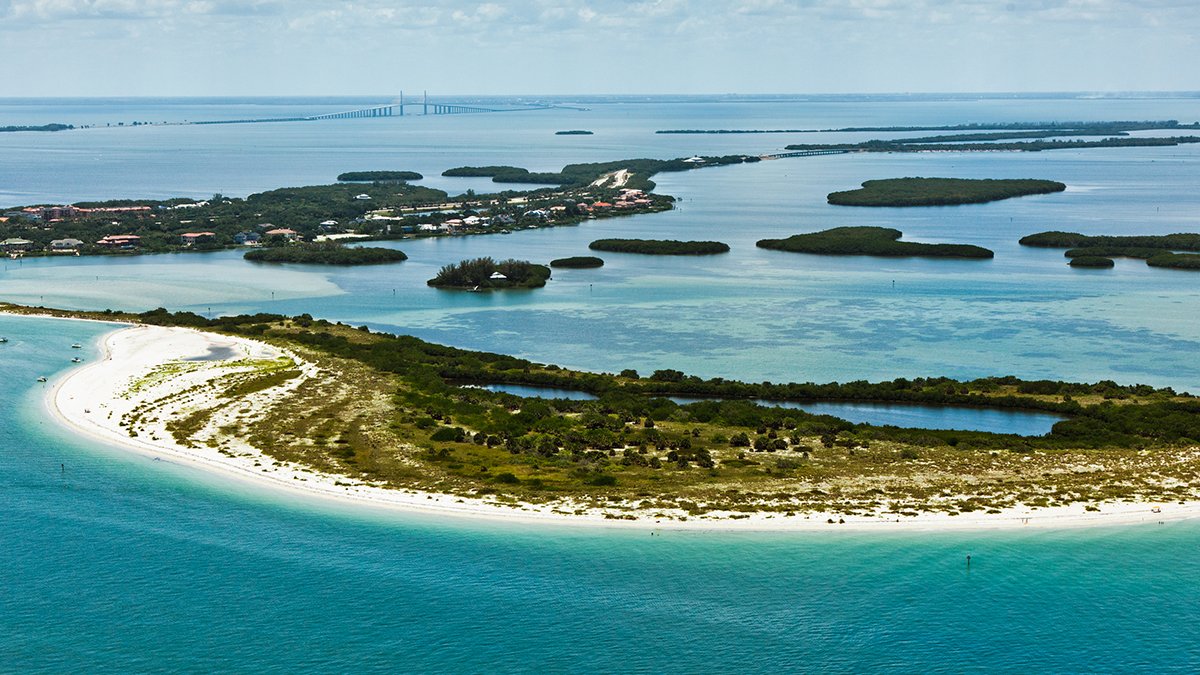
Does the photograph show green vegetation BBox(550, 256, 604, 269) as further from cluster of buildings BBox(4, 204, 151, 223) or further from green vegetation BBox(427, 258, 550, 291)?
cluster of buildings BBox(4, 204, 151, 223)

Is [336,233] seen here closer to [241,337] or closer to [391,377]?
[241,337]

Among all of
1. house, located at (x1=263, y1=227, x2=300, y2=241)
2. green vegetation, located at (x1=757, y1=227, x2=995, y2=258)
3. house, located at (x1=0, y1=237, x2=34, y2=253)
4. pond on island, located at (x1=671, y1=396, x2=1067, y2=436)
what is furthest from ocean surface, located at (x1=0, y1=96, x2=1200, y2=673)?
house, located at (x1=263, y1=227, x2=300, y2=241)

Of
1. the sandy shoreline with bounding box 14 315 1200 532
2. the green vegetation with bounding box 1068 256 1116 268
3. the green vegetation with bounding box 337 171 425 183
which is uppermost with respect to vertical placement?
the green vegetation with bounding box 337 171 425 183

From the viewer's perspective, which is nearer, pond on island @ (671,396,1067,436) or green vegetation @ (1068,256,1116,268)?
pond on island @ (671,396,1067,436)

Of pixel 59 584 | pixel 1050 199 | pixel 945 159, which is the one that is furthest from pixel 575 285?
pixel 945 159

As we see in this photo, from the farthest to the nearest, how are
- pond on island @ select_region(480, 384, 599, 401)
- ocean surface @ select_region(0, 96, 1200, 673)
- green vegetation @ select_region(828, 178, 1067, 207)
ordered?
green vegetation @ select_region(828, 178, 1067, 207)
pond on island @ select_region(480, 384, 599, 401)
ocean surface @ select_region(0, 96, 1200, 673)

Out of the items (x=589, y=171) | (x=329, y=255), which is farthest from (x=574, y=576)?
(x=589, y=171)

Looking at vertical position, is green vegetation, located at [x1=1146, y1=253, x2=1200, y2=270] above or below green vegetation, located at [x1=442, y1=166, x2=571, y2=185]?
below
